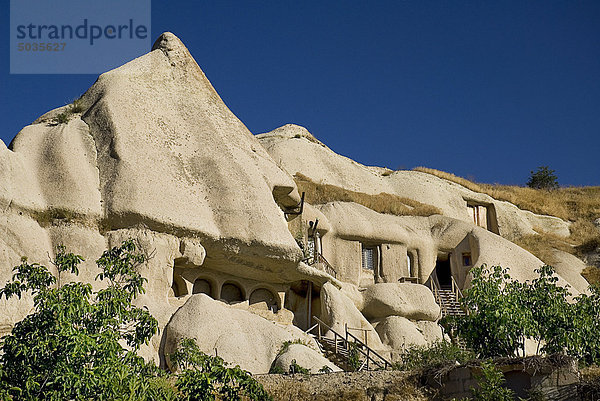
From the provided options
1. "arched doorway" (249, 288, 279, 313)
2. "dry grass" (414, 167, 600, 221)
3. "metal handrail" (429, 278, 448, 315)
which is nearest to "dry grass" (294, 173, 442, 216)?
"metal handrail" (429, 278, 448, 315)

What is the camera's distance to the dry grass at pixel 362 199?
33500 millimetres

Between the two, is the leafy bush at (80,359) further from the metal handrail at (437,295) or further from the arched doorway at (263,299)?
the metal handrail at (437,295)

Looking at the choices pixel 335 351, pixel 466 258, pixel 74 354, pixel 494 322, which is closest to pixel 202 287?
pixel 335 351

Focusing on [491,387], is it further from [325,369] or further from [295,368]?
[295,368]

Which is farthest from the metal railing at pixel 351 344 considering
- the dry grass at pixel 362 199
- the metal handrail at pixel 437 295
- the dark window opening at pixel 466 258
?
the dark window opening at pixel 466 258

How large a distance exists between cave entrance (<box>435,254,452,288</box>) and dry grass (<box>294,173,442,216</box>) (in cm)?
230

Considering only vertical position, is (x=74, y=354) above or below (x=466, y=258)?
below

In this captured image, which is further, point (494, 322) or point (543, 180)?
point (543, 180)

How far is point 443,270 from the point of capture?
36.0m

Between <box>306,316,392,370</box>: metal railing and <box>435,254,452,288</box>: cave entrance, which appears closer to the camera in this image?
<box>306,316,392,370</box>: metal railing

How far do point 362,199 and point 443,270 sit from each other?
5.33 meters

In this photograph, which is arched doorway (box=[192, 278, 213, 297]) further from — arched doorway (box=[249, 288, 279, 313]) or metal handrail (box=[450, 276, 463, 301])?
metal handrail (box=[450, 276, 463, 301])

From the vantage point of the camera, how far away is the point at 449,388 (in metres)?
15.5

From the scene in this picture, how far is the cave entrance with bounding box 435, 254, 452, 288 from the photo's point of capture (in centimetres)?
3466
